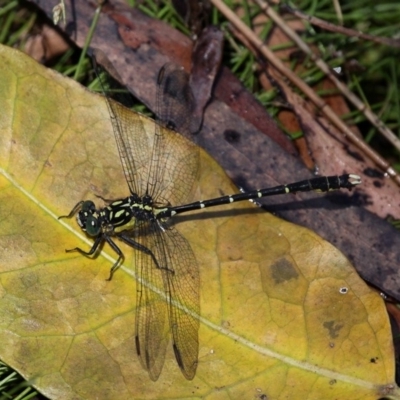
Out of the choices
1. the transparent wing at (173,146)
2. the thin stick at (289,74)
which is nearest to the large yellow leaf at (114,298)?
the transparent wing at (173,146)

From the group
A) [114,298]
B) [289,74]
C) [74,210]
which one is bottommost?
[114,298]

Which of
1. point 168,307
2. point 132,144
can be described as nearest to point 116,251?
point 168,307

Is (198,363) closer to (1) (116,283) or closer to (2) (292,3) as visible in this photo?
(1) (116,283)

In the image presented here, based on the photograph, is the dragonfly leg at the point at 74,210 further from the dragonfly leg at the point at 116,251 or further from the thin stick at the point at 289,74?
the thin stick at the point at 289,74

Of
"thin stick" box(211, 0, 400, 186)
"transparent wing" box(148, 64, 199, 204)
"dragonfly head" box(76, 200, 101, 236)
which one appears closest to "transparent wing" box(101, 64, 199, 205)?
"transparent wing" box(148, 64, 199, 204)

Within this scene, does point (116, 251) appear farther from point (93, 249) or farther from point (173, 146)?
point (173, 146)

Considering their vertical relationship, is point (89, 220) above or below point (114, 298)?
above

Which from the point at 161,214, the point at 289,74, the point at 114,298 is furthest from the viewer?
the point at 289,74
